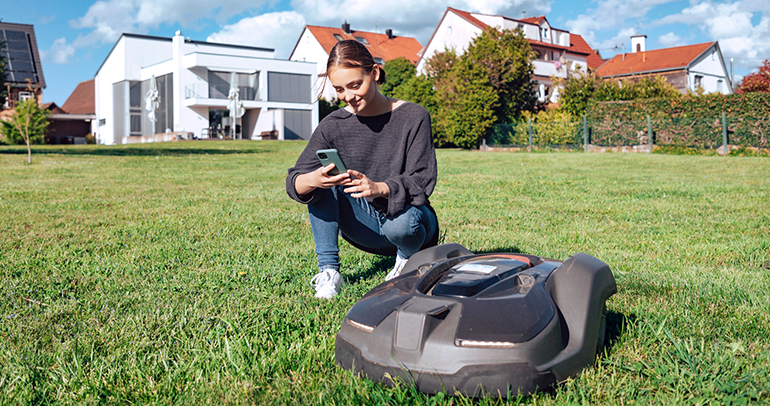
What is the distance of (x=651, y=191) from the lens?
777 centimetres

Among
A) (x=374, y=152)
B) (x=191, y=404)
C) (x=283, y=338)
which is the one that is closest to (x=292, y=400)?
(x=191, y=404)

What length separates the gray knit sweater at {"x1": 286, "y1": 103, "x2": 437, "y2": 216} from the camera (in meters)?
2.85

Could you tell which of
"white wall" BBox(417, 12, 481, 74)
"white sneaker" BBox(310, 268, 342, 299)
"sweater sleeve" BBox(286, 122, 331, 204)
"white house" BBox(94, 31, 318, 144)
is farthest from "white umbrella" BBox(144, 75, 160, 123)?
"white sneaker" BBox(310, 268, 342, 299)

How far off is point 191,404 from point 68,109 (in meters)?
66.7

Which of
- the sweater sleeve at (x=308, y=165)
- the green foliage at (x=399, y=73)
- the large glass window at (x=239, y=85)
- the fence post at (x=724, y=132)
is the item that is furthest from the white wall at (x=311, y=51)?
the sweater sleeve at (x=308, y=165)

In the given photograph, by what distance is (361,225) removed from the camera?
10.1ft

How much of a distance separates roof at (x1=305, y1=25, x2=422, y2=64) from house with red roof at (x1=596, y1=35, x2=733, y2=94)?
17.7 metres

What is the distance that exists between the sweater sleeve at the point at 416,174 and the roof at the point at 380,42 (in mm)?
48946

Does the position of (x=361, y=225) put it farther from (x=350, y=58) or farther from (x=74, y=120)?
(x=74, y=120)

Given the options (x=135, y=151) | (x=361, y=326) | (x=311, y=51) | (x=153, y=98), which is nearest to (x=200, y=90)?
(x=153, y=98)

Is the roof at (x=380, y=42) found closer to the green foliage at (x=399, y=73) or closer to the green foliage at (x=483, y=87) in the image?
the green foliage at (x=399, y=73)

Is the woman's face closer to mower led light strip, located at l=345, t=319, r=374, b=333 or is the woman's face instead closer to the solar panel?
mower led light strip, located at l=345, t=319, r=374, b=333

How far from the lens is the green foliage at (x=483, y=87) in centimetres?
2606

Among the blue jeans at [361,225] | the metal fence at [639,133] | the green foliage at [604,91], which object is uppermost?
the green foliage at [604,91]
